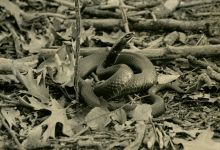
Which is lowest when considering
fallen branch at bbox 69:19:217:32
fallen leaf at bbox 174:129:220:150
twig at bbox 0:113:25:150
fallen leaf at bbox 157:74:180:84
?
fallen leaf at bbox 174:129:220:150

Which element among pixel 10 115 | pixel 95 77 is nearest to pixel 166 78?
pixel 95 77

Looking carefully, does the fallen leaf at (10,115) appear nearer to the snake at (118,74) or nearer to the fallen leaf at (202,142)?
the snake at (118,74)

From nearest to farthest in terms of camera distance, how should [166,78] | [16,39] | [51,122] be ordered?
[51,122], [166,78], [16,39]

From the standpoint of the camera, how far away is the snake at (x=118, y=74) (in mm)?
4664

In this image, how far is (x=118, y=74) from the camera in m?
4.83

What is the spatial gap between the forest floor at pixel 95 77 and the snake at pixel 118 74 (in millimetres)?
96

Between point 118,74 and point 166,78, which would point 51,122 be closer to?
point 118,74

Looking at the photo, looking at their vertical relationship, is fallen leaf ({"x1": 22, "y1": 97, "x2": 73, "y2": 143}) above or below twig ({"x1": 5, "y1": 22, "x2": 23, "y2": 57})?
below

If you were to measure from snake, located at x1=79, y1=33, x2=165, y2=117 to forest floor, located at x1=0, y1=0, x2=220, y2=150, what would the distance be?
0.31 feet

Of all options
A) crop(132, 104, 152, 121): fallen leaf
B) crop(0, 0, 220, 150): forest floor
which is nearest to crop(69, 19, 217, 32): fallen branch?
crop(0, 0, 220, 150): forest floor

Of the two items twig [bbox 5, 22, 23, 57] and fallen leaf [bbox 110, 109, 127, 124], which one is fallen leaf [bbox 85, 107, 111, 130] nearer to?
fallen leaf [bbox 110, 109, 127, 124]

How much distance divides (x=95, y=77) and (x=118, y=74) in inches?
20.9

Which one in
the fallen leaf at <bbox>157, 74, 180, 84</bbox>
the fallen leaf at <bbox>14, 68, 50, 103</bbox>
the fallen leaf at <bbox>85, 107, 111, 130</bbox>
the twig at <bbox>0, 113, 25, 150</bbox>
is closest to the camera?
the twig at <bbox>0, 113, 25, 150</bbox>

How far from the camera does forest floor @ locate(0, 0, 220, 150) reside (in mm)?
4039
